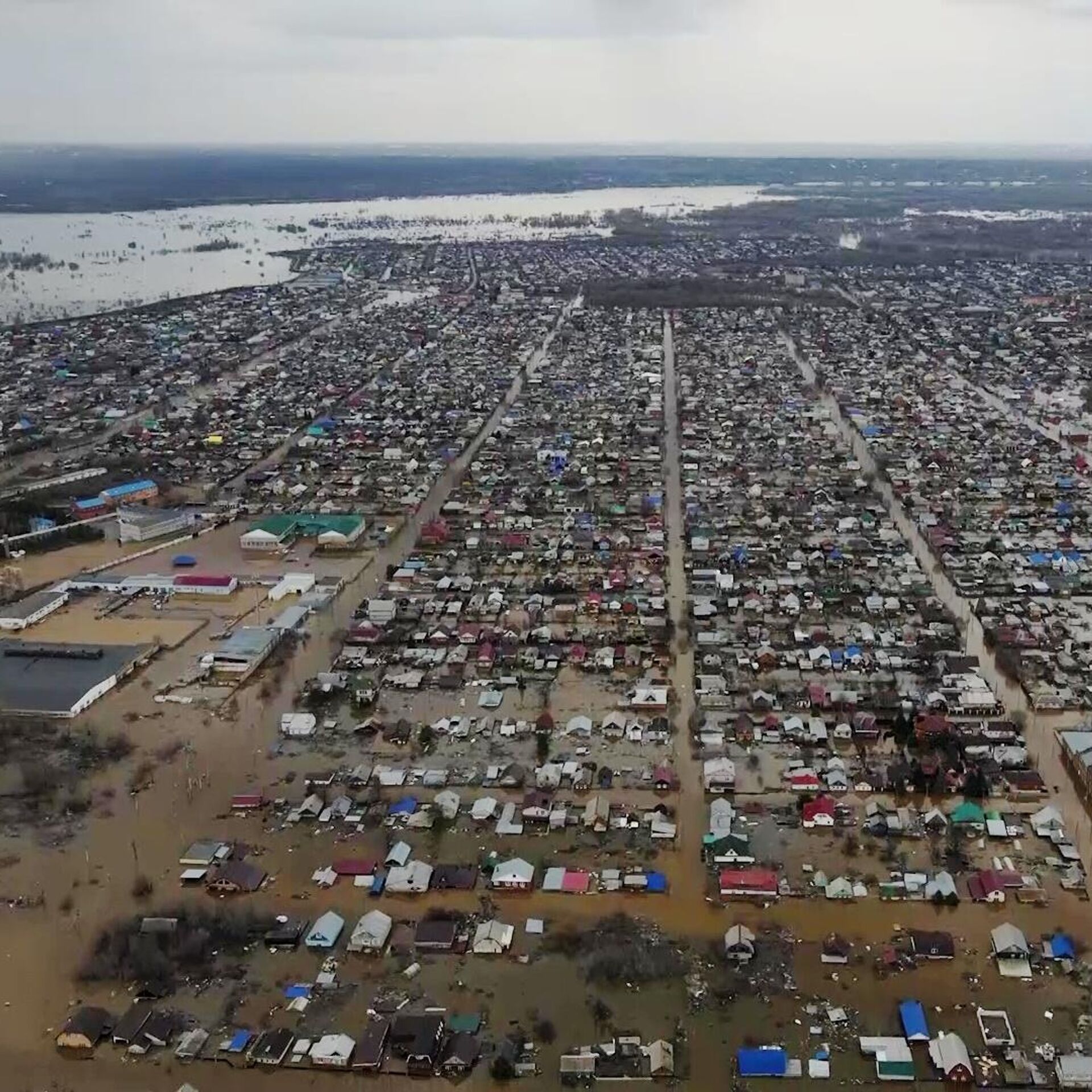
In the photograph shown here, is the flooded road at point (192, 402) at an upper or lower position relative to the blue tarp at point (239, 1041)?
upper

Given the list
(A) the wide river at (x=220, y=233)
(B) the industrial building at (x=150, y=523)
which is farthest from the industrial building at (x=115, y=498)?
(A) the wide river at (x=220, y=233)

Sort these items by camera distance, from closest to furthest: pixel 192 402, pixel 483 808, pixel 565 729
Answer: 1. pixel 483 808
2. pixel 565 729
3. pixel 192 402

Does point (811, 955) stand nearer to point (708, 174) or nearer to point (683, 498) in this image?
point (683, 498)

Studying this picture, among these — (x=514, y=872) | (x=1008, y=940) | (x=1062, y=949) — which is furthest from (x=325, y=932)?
(x=1062, y=949)

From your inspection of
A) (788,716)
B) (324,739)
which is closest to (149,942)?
(324,739)

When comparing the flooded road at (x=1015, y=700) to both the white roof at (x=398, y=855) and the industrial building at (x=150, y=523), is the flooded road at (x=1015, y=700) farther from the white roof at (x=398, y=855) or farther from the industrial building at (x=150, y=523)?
the industrial building at (x=150, y=523)

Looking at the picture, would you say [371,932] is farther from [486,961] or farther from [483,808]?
[483,808]
